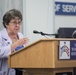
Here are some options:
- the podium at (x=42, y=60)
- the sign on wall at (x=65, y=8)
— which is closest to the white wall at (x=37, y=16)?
the sign on wall at (x=65, y=8)

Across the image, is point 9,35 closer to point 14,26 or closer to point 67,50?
point 14,26

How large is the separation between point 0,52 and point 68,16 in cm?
334

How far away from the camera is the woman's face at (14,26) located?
2.90 metres

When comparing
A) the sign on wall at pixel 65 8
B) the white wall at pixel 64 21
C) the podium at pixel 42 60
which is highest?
the sign on wall at pixel 65 8

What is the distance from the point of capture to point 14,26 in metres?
2.92

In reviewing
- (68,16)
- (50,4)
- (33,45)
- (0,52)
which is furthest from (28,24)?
(33,45)

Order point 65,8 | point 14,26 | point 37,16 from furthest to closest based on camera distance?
point 65,8, point 37,16, point 14,26

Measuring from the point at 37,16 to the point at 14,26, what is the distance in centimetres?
239

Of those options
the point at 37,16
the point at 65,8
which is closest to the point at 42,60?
the point at 37,16

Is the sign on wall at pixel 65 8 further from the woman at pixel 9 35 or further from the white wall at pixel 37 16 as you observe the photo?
the woman at pixel 9 35

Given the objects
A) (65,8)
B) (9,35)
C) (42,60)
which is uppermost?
(65,8)

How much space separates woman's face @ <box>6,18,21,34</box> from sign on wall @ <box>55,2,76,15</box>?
8.92 feet

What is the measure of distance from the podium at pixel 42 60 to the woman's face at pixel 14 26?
760mm

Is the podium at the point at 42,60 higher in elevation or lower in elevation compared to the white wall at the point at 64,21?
lower
